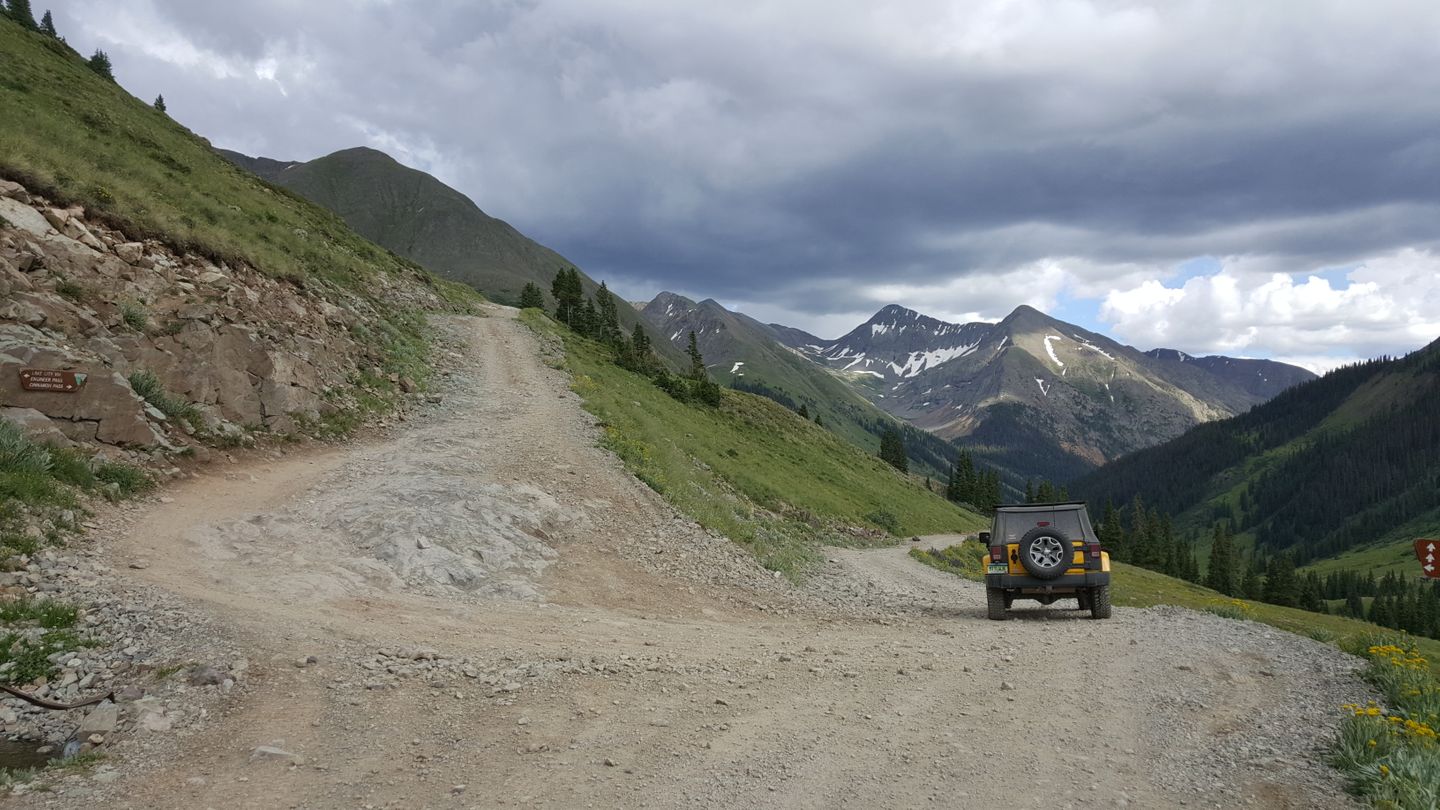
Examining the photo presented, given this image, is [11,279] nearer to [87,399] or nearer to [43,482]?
[87,399]

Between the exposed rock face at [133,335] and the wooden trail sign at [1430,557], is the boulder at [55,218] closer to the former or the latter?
the exposed rock face at [133,335]

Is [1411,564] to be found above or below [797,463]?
below

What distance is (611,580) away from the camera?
15.2 m

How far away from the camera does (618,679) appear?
9.16 metres

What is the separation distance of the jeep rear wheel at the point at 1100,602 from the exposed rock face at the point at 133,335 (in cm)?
2223

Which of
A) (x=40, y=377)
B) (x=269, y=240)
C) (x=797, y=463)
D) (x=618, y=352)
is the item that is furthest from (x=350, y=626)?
(x=618, y=352)

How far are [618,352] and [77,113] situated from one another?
37.0 meters

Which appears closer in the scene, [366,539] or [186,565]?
[186,565]

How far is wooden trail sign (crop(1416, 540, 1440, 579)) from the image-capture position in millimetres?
12695

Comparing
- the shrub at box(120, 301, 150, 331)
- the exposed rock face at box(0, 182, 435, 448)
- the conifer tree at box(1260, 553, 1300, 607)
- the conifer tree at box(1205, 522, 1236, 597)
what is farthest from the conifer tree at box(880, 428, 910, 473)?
the shrub at box(120, 301, 150, 331)

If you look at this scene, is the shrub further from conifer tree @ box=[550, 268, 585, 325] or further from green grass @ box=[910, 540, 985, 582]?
conifer tree @ box=[550, 268, 585, 325]

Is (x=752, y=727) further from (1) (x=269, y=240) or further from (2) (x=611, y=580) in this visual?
(1) (x=269, y=240)

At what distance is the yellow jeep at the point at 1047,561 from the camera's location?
15.9 meters

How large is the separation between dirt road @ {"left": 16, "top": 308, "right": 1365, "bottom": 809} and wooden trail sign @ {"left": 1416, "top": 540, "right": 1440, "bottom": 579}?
2371mm
